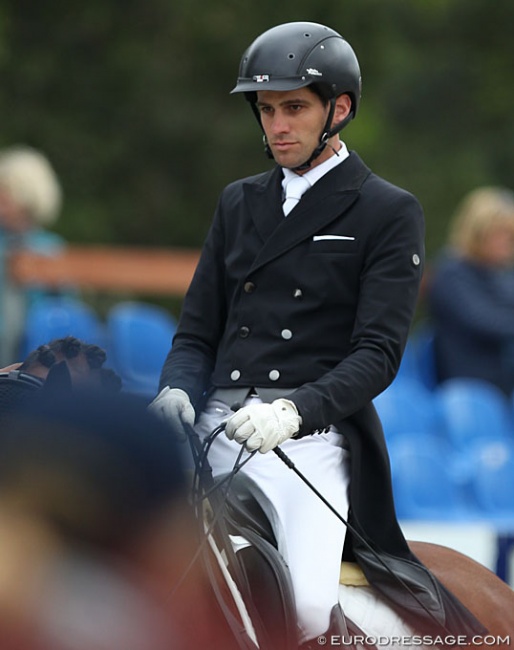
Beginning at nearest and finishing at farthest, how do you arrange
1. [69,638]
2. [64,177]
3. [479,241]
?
[69,638], [479,241], [64,177]

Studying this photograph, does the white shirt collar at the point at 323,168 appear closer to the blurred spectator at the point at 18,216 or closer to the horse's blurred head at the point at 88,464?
the horse's blurred head at the point at 88,464

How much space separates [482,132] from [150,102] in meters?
5.49

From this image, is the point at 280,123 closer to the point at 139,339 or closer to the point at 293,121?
the point at 293,121

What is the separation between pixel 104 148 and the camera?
45.4 ft

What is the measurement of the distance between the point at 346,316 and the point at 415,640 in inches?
34.9

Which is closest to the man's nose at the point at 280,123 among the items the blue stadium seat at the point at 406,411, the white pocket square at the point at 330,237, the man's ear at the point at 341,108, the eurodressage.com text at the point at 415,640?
the man's ear at the point at 341,108

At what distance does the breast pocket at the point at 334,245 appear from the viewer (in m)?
3.71

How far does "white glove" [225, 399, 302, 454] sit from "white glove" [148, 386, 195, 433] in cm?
13

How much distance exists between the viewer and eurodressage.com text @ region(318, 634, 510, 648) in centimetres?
343

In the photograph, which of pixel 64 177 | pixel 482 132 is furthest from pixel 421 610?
pixel 482 132

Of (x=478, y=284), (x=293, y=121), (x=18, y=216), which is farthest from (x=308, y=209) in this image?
(x=478, y=284)

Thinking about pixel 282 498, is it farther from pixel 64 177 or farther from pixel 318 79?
pixel 64 177

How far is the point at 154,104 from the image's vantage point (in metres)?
14.0

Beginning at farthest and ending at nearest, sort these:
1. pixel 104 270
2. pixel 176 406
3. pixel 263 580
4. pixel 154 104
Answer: pixel 154 104 → pixel 104 270 → pixel 176 406 → pixel 263 580
